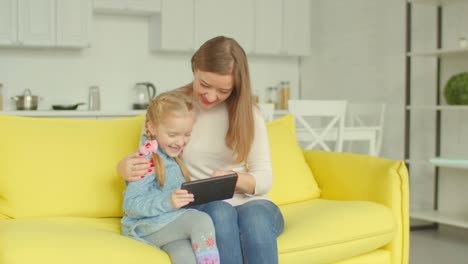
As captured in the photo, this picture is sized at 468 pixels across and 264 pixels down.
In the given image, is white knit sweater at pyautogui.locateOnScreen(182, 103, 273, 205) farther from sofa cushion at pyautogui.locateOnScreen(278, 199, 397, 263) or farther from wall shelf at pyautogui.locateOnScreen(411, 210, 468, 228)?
wall shelf at pyautogui.locateOnScreen(411, 210, 468, 228)

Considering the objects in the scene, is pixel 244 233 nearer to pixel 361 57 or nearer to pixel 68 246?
pixel 68 246

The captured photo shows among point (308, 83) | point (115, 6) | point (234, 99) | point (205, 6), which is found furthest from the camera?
point (308, 83)

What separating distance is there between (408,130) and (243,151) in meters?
2.36

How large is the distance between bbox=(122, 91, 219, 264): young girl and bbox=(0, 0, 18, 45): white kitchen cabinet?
318cm

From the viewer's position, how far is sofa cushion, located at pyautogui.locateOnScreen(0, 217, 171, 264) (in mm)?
1689

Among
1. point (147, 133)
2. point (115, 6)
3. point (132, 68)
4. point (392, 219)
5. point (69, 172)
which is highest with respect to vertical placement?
point (115, 6)

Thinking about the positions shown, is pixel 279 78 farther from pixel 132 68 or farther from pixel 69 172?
pixel 69 172

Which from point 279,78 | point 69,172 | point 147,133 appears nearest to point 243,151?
point 147,133

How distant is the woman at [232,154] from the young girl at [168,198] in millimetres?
55

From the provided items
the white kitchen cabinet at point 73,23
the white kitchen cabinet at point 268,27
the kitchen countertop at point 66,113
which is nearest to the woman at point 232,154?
the kitchen countertop at point 66,113

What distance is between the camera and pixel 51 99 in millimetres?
5289

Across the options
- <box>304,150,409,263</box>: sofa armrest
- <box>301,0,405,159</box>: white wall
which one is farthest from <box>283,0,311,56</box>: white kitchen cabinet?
<box>304,150,409,263</box>: sofa armrest

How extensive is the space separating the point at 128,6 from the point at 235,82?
132 inches

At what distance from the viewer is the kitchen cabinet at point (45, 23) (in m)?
4.81
